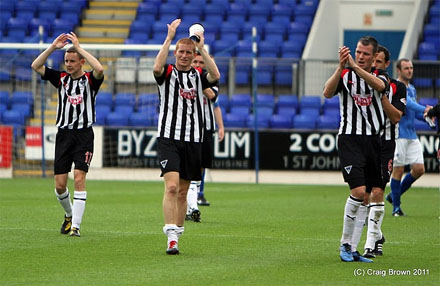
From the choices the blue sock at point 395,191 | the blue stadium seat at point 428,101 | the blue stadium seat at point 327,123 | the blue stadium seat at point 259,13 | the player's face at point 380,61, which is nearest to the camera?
the player's face at point 380,61

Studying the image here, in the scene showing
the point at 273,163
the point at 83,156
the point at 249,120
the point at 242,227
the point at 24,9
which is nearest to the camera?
the point at 83,156

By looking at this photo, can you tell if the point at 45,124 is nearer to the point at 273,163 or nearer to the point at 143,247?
the point at 273,163

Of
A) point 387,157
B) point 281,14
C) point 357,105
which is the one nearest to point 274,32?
point 281,14

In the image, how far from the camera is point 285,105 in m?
25.5

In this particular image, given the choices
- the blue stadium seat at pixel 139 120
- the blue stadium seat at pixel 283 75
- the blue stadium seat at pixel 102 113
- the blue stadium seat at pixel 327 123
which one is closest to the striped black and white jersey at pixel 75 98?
the blue stadium seat at pixel 139 120

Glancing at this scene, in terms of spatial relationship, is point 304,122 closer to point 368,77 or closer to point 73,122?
point 73,122

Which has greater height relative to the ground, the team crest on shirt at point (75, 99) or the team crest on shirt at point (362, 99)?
the team crest on shirt at point (362, 99)

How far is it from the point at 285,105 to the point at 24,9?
10.1 metres

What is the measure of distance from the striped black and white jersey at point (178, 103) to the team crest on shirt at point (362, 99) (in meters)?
1.54

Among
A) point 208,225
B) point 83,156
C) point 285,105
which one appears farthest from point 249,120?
point 83,156

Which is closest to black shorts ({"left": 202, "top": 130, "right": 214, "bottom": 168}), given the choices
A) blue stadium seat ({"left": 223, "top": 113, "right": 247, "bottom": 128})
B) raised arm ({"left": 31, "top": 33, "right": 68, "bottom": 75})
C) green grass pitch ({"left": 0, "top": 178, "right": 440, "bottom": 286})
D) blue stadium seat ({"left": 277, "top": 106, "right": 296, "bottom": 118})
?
green grass pitch ({"left": 0, "top": 178, "right": 440, "bottom": 286})

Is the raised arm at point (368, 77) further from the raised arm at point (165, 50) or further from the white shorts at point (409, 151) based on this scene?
the white shorts at point (409, 151)

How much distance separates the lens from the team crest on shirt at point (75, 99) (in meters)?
11.4

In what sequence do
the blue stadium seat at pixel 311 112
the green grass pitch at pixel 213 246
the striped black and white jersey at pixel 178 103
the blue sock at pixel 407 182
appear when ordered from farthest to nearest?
the blue stadium seat at pixel 311 112 < the blue sock at pixel 407 182 < the striped black and white jersey at pixel 178 103 < the green grass pitch at pixel 213 246
